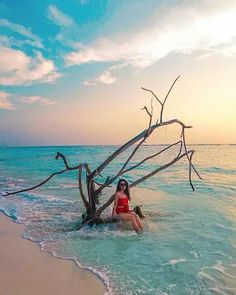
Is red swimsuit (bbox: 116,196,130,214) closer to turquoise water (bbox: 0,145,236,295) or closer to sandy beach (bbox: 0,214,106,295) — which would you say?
turquoise water (bbox: 0,145,236,295)

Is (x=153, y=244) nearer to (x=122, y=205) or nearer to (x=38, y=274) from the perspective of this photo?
(x=122, y=205)

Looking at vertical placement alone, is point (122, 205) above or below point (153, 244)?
above

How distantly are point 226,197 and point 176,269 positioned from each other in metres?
10.2

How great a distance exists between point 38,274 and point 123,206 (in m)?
3.57

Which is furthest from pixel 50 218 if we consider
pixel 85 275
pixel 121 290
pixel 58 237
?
pixel 121 290

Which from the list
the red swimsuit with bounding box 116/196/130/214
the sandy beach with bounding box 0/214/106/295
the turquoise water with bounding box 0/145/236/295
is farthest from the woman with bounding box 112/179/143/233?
the sandy beach with bounding box 0/214/106/295

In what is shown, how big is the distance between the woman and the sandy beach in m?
2.35

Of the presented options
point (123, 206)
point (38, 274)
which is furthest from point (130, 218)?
point (38, 274)

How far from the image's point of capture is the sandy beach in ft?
18.2

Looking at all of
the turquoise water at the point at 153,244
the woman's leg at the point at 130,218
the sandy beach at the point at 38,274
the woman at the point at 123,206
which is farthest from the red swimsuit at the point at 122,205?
the sandy beach at the point at 38,274

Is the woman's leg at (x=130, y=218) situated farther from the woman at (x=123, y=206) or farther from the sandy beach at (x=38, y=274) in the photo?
the sandy beach at (x=38, y=274)

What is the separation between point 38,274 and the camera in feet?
20.2

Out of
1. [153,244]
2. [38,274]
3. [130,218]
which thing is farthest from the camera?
[130,218]

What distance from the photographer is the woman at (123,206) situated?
9219 millimetres
